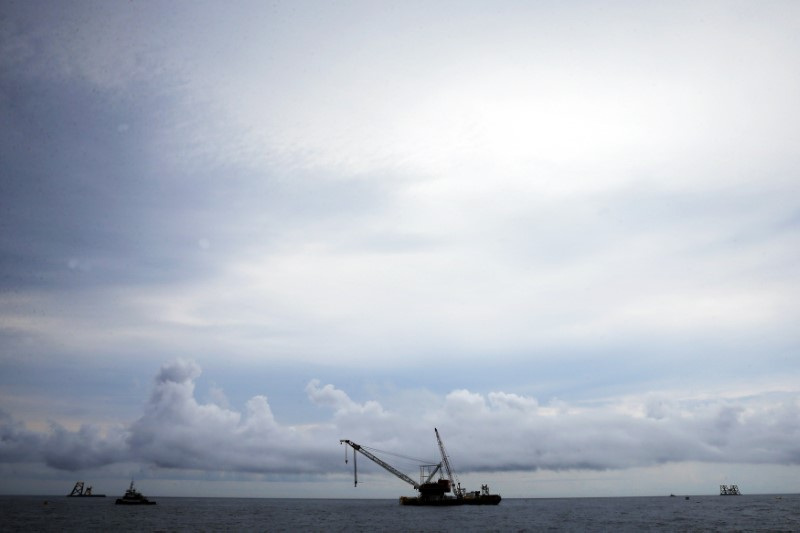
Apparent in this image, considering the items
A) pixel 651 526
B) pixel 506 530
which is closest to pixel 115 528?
pixel 506 530

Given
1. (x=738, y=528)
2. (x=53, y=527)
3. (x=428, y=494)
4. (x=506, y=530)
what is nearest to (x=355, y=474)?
(x=428, y=494)

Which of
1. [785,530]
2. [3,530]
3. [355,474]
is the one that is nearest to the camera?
[785,530]

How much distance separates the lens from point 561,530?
431 ft

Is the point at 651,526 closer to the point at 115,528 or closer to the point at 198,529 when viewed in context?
the point at 198,529

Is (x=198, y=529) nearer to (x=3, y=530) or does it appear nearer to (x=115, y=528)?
(x=115, y=528)

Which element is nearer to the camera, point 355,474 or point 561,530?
point 561,530

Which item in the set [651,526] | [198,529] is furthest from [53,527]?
[651,526]

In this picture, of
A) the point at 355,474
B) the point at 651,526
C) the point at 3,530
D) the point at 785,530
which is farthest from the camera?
the point at 355,474

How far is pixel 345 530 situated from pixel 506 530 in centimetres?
3987

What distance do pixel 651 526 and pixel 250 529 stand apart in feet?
344

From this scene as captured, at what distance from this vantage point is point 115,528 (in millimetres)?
129125

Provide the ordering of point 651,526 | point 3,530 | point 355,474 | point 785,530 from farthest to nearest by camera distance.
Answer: point 355,474
point 651,526
point 3,530
point 785,530

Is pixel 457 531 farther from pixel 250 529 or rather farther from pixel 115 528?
pixel 115 528

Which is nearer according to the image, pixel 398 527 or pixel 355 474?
pixel 398 527
